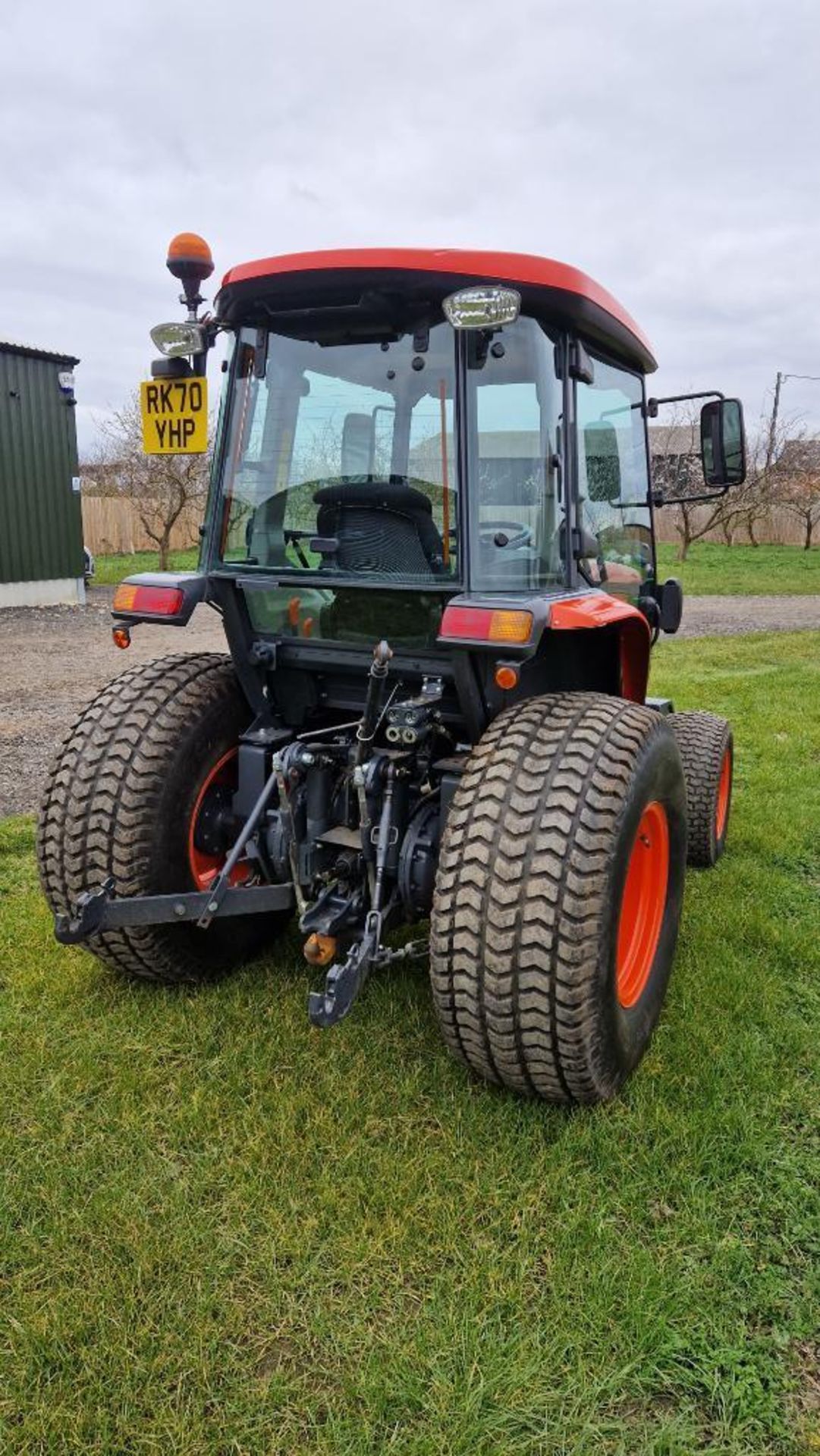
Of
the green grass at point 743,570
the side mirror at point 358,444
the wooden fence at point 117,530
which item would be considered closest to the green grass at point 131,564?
the wooden fence at point 117,530

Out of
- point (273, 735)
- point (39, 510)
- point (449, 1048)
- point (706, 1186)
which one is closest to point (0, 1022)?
point (273, 735)

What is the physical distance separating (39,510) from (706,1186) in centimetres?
1316

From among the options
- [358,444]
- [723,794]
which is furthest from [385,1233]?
[723,794]

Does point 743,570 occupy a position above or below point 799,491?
below

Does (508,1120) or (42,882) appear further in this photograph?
(42,882)

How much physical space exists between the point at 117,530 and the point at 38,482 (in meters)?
9.88

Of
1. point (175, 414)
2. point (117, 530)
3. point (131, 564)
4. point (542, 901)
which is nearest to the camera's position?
point (542, 901)

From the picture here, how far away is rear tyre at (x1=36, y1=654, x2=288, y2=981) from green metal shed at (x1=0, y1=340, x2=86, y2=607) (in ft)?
36.5

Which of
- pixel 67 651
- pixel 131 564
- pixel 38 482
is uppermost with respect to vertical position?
pixel 38 482

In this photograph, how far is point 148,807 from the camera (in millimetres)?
2805

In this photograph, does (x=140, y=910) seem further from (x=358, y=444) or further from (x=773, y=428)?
(x=773, y=428)

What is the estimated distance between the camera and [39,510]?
13.3 m

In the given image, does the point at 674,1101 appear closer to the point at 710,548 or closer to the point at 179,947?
A: the point at 179,947

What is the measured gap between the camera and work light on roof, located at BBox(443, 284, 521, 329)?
2293 millimetres
